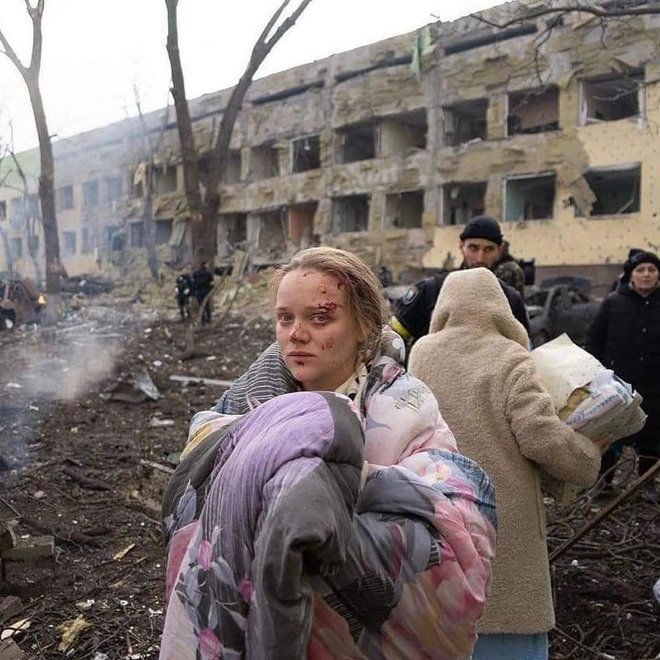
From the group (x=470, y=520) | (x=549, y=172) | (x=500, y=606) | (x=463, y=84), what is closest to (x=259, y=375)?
(x=470, y=520)

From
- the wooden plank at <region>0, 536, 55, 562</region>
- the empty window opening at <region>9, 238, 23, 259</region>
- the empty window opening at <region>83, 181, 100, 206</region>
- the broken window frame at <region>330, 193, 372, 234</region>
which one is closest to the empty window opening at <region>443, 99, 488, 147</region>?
the broken window frame at <region>330, 193, 372, 234</region>

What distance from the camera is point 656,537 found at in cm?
389

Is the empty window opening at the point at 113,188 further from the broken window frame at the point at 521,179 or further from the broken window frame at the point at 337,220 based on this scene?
the broken window frame at the point at 521,179

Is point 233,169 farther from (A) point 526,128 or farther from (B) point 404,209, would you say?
(A) point 526,128

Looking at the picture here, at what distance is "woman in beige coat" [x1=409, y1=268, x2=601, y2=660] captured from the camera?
1.94 meters

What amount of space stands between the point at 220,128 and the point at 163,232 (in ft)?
74.1

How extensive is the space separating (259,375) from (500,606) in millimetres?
1157

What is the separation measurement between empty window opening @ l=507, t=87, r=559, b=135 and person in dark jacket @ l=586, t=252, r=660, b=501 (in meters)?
19.2

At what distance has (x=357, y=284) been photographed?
1399 millimetres

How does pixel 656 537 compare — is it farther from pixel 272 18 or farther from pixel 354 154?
pixel 354 154

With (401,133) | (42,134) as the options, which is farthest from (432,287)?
(401,133)

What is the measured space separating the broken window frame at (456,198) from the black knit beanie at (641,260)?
1954 centimetres

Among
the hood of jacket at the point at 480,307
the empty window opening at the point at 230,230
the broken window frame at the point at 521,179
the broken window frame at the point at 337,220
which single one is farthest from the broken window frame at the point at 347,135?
the hood of jacket at the point at 480,307

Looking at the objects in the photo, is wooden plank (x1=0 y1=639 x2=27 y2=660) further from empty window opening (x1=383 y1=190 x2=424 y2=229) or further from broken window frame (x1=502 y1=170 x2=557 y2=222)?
empty window opening (x1=383 y1=190 x2=424 y2=229)
